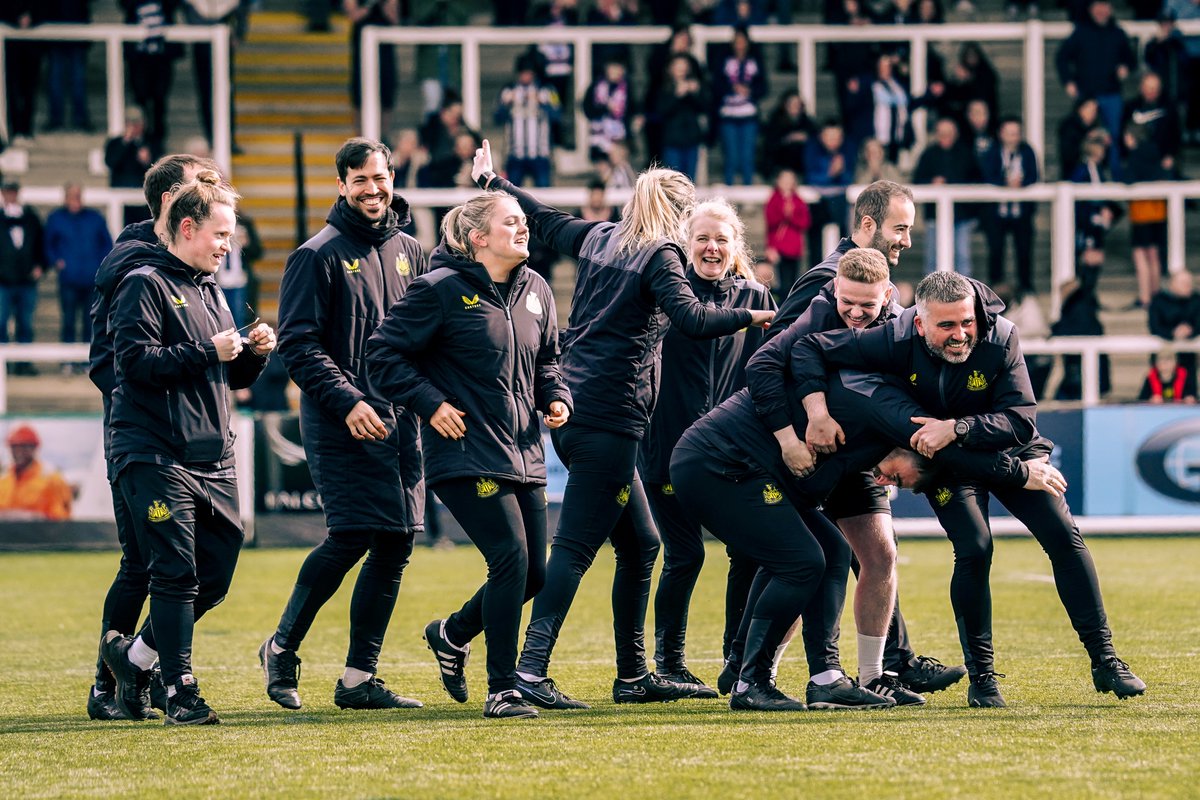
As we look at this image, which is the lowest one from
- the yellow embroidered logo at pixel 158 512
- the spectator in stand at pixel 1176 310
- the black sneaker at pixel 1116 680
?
the black sneaker at pixel 1116 680

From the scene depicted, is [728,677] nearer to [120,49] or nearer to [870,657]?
[870,657]

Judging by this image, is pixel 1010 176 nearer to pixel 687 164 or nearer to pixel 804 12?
pixel 687 164

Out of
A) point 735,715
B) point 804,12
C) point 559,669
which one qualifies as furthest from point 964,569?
point 804,12

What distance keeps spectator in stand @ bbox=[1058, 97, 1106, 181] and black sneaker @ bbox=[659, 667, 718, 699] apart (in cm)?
1258

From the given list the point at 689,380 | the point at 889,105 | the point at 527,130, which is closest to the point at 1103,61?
the point at 889,105

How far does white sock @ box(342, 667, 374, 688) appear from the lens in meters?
6.91

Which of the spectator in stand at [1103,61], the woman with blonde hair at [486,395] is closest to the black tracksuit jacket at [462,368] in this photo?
the woman with blonde hair at [486,395]

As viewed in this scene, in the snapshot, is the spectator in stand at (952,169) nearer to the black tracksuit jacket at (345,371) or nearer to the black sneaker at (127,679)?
the black tracksuit jacket at (345,371)

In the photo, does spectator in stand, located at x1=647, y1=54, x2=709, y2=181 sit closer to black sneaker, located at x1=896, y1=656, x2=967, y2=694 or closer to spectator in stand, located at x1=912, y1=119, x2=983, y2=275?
A: spectator in stand, located at x1=912, y1=119, x2=983, y2=275

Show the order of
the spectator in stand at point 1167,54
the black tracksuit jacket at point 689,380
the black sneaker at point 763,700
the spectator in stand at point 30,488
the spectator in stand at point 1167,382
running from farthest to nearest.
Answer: the spectator in stand at point 1167,54
the spectator in stand at point 1167,382
the spectator in stand at point 30,488
the black tracksuit jacket at point 689,380
the black sneaker at point 763,700

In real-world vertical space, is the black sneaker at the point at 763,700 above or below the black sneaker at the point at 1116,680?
below

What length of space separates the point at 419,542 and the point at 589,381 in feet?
27.7

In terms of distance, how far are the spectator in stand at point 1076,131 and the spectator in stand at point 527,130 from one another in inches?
211

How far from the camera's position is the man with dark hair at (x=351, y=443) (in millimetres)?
6785
